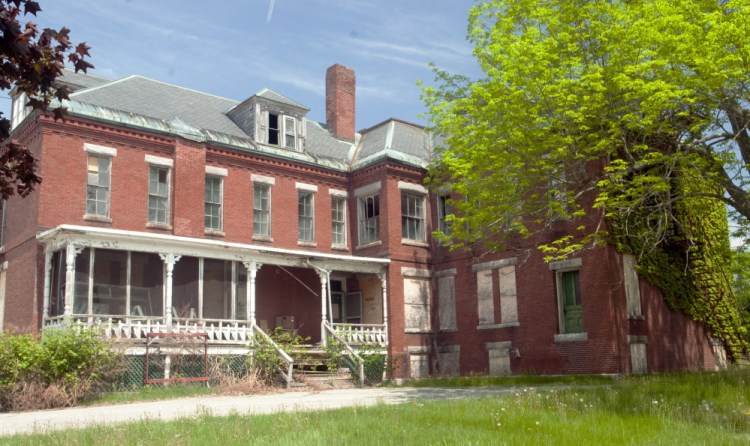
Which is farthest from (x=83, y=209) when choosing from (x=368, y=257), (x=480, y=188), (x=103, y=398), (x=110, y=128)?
(x=480, y=188)

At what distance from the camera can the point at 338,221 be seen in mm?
28312

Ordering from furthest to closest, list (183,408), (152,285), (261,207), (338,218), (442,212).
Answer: (338,218) < (442,212) < (261,207) < (152,285) < (183,408)

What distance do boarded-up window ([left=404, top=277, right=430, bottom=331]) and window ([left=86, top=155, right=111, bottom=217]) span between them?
11.0 meters

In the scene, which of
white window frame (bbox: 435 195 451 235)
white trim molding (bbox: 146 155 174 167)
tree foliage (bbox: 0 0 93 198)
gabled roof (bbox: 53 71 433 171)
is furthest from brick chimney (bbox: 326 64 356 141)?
tree foliage (bbox: 0 0 93 198)

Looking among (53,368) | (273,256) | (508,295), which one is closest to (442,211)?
(508,295)

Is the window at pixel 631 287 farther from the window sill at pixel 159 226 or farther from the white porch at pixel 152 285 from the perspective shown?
the window sill at pixel 159 226

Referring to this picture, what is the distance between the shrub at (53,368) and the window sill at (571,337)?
1320 centimetres

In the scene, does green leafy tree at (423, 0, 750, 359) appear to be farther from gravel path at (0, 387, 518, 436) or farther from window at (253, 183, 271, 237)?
window at (253, 183, 271, 237)

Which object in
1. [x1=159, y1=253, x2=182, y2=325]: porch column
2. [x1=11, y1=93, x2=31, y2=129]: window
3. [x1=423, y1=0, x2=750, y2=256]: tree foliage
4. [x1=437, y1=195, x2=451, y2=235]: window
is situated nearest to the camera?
[x1=423, y1=0, x2=750, y2=256]: tree foliage

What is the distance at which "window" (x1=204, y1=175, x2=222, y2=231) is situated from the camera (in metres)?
24.7

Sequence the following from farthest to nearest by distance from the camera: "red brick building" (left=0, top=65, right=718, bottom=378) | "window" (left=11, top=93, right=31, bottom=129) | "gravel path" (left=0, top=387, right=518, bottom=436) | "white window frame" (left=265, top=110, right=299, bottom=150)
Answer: "white window frame" (left=265, top=110, right=299, bottom=150)
"window" (left=11, top=93, right=31, bottom=129)
"red brick building" (left=0, top=65, right=718, bottom=378)
"gravel path" (left=0, top=387, right=518, bottom=436)

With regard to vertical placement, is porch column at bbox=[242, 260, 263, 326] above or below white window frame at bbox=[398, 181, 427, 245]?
below

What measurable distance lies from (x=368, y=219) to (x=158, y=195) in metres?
8.22

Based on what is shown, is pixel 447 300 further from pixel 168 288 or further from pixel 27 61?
pixel 27 61
